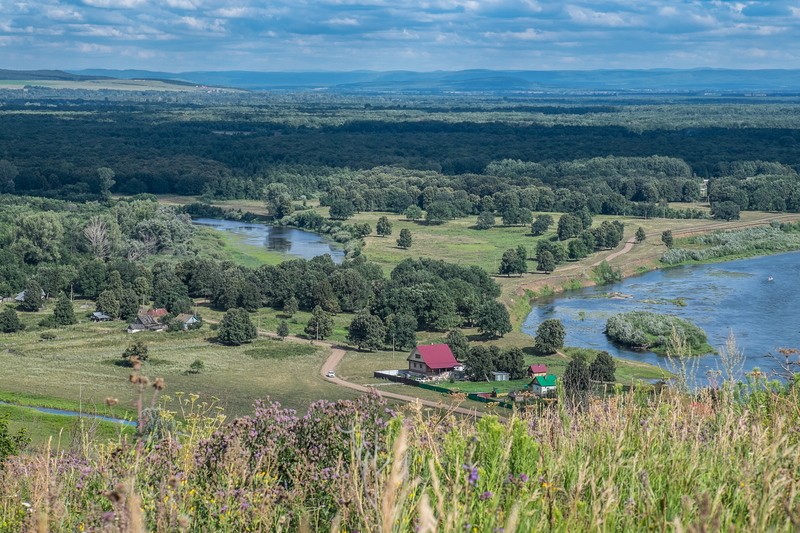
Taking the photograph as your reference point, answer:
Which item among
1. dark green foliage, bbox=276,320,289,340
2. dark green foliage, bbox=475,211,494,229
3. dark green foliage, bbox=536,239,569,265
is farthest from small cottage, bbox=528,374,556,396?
dark green foliage, bbox=475,211,494,229

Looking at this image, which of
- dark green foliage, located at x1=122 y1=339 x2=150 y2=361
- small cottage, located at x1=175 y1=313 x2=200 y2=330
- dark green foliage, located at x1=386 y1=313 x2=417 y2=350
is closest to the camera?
dark green foliage, located at x1=122 y1=339 x2=150 y2=361

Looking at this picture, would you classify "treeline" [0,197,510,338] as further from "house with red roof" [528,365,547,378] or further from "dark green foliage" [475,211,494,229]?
"dark green foliage" [475,211,494,229]

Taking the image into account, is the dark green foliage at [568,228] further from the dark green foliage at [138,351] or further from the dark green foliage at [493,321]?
the dark green foliage at [138,351]

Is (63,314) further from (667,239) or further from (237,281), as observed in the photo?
(667,239)

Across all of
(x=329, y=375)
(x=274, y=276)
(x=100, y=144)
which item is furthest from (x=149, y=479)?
(x=100, y=144)

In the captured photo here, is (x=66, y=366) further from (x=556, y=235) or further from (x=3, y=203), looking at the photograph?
(x=3, y=203)

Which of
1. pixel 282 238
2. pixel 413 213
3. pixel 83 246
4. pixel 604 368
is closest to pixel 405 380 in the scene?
pixel 604 368
